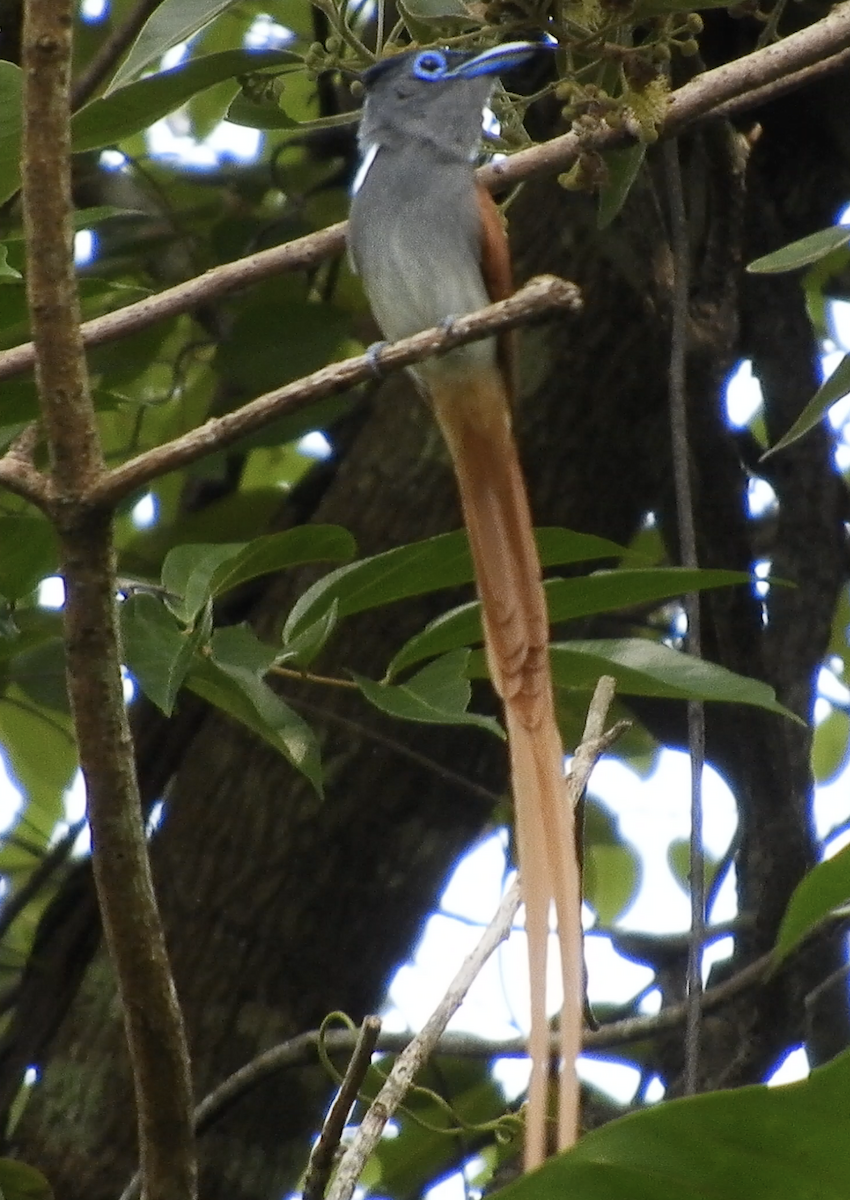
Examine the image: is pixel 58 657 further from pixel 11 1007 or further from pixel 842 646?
pixel 842 646

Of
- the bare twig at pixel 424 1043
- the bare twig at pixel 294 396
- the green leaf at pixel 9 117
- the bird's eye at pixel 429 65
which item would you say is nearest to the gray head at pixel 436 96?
the bird's eye at pixel 429 65

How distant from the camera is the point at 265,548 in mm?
1429

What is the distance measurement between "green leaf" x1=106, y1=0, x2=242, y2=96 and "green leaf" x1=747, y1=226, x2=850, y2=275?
1.65 feet

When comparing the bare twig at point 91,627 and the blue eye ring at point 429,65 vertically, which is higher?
the blue eye ring at point 429,65

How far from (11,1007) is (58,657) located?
19.7 inches

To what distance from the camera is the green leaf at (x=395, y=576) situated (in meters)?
1.40

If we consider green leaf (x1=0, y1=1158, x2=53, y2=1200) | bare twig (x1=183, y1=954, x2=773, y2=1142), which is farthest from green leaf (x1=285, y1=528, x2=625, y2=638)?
green leaf (x1=0, y1=1158, x2=53, y2=1200)

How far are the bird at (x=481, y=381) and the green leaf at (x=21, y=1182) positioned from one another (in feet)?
2.39

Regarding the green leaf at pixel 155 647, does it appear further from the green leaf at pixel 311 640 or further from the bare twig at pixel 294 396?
the bare twig at pixel 294 396

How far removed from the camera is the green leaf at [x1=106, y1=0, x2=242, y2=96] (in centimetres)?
141

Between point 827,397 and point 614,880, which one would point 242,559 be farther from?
point 614,880

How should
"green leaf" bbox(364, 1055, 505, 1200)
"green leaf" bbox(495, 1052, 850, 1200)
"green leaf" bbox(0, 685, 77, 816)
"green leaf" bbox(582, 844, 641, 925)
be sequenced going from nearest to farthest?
1. "green leaf" bbox(495, 1052, 850, 1200)
2. "green leaf" bbox(364, 1055, 505, 1200)
3. "green leaf" bbox(0, 685, 77, 816)
4. "green leaf" bbox(582, 844, 641, 925)

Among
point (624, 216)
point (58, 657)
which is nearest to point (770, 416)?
point (624, 216)

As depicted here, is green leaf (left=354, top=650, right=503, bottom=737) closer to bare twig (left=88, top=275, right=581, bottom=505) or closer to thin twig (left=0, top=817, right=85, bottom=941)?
bare twig (left=88, top=275, right=581, bottom=505)
